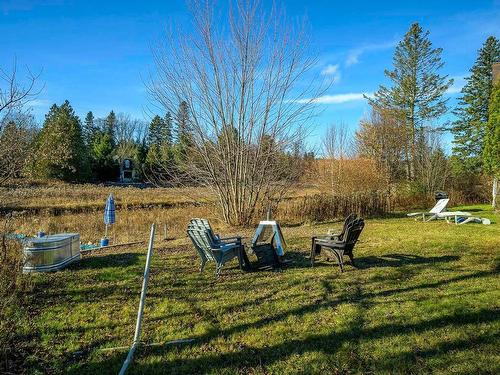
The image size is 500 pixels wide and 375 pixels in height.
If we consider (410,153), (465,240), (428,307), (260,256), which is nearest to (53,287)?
(260,256)

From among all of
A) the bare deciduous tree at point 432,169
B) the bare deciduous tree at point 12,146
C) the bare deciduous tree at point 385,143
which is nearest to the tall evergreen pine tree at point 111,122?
the bare deciduous tree at point 385,143

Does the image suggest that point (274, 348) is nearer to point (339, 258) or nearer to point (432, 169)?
point (339, 258)

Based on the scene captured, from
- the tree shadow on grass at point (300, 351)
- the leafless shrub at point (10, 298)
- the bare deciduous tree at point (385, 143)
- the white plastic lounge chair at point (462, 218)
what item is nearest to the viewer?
the tree shadow on grass at point (300, 351)

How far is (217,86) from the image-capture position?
11.5 m

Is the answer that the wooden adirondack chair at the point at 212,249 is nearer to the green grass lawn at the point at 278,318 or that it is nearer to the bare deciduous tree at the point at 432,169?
the green grass lawn at the point at 278,318

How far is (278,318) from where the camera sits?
387 centimetres

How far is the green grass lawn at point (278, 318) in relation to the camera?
2961mm

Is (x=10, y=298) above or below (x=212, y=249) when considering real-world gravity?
below

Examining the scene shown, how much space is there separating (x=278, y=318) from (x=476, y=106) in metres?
26.1

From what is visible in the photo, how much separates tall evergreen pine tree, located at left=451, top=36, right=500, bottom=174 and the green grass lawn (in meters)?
19.3

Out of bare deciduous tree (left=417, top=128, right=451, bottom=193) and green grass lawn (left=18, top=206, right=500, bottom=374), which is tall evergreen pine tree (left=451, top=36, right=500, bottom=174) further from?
green grass lawn (left=18, top=206, right=500, bottom=374)

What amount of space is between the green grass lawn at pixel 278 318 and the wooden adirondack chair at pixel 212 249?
236mm

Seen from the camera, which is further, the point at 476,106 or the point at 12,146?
the point at 476,106

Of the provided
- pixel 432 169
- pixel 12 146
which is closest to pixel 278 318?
pixel 12 146
